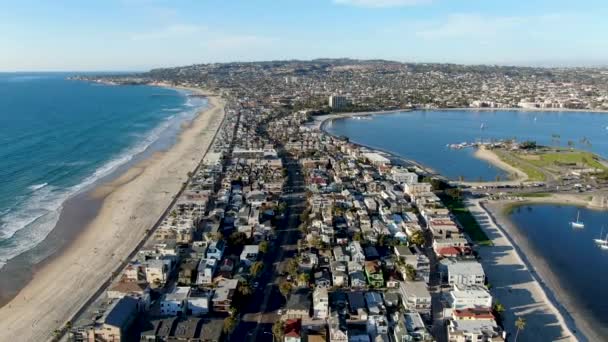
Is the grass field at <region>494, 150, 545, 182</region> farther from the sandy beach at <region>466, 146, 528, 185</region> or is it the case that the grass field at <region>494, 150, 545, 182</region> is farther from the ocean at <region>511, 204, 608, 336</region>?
the ocean at <region>511, 204, 608, 336</region>

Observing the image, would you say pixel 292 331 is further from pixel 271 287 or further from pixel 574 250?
pixel 574 250

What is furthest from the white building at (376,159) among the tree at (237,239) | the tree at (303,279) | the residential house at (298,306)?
the residential house at (298,306)

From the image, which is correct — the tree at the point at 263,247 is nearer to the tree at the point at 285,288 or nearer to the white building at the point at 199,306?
the tree at the point at 285,288

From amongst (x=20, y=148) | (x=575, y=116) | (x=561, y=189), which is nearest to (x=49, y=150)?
(x=20, y=148)

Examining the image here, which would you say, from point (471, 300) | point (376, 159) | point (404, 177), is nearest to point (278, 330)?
point (471, 300)

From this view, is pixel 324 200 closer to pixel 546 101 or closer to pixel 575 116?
pixel 575 116

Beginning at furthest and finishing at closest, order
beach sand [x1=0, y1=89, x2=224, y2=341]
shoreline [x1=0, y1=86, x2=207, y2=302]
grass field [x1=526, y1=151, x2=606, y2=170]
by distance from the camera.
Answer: grass field [x1=526, y1=151, x2=606, y2=170], shoreline [x1=0, y1=86, x2=207, y2=302], beach sand [x1=0, y1=89, x2=224, y2=341]

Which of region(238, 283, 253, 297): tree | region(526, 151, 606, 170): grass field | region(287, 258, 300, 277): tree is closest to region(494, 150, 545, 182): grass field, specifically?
region(526, 151, 606, 170): grass field
